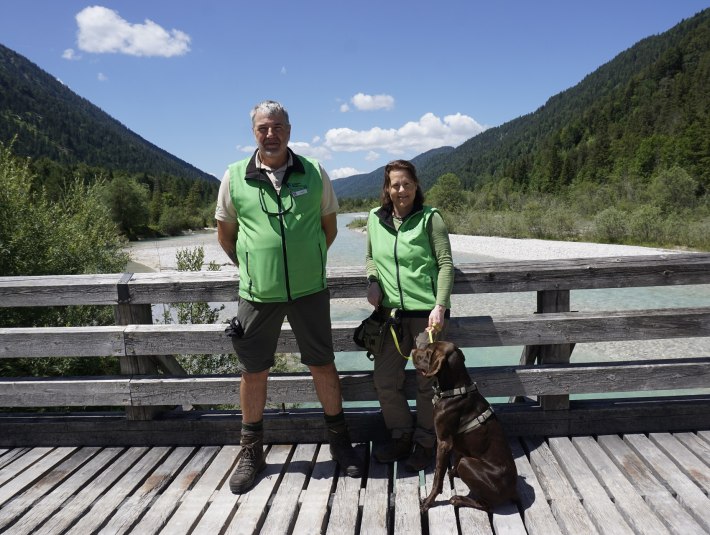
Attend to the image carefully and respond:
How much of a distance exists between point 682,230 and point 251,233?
116 feet

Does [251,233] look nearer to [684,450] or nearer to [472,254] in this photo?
[684,450]

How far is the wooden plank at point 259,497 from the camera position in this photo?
2580 millimetres

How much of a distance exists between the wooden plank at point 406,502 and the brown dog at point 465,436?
0.27 ft

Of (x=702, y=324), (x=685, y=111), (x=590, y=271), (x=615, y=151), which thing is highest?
(x=685, y=111)

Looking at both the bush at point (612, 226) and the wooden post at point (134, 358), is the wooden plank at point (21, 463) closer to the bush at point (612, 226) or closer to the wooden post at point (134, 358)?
the wooden post at point (134, 358)

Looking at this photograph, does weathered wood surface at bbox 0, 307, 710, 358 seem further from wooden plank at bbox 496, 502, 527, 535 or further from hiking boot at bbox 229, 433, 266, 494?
wooden plank at bbox 496, 502, 527, 535

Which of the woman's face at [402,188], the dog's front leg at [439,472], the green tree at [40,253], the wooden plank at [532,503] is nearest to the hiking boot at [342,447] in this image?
the dog's front leg at [439,472]

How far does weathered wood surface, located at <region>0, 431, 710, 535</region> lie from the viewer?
2.54m

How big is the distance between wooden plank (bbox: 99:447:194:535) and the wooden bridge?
0.04ft

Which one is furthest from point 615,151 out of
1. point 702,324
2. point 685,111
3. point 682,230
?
point 702,324

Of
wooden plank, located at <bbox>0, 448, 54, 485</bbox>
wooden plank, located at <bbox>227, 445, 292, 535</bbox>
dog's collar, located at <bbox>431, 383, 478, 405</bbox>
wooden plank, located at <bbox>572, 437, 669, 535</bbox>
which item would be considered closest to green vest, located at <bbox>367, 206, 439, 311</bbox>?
dog's collar, located at <bbox>431, 383, 478, 405</bbox>

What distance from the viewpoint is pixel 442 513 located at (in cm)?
262

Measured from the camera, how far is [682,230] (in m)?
30.8

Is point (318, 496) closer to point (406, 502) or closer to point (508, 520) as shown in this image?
point (406, 502)
